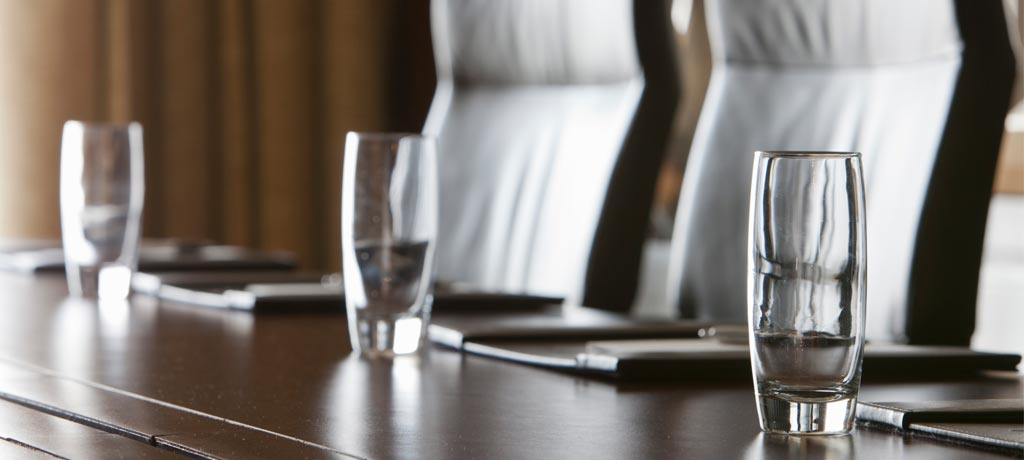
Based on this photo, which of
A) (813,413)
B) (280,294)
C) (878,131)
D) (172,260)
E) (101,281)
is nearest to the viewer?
(813,413)

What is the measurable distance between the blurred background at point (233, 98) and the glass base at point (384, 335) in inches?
89.5

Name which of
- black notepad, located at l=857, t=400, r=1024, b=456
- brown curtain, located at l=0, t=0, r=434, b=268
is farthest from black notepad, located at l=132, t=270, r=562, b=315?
brown curtain, located at l=0, t=0, r=434, b=268

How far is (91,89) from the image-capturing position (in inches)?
133

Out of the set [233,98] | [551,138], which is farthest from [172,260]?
[233,98]

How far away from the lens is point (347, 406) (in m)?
0.72

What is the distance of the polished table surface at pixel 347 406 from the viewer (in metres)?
0.60

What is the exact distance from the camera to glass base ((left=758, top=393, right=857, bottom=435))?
62cm

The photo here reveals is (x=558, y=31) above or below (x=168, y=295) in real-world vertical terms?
above

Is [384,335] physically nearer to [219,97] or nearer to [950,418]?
[950,418]

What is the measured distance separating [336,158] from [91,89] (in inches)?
30.9

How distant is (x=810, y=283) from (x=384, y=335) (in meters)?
0.42

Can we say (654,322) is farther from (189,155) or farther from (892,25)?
(189,155)

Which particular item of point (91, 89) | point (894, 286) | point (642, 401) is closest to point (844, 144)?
point (894, 286)

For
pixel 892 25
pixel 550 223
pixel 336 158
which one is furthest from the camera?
pixel 336 158
